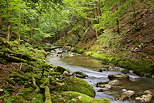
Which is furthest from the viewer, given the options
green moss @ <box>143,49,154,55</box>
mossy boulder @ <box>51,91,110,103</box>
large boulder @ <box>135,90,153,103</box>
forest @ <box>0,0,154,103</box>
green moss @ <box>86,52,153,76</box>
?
green moss @ <box>143,49,154,55</box>

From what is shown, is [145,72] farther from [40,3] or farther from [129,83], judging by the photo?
[40,3]

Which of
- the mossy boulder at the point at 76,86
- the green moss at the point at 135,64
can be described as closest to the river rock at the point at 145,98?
the mossy boulder at the point at 76,86

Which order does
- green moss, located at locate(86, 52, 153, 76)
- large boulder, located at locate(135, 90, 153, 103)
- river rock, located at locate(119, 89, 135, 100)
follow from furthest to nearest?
green moss, located at locate(86, 52, 153, 76) < river rock, located at locate(119, 89, 135, 100) < large boulder, located at locate(135, 90, 153, 103)

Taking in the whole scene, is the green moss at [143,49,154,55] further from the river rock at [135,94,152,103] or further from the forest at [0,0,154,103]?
the river rock at [135,94,152,103]

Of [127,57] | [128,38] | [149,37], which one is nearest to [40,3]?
[127,57]

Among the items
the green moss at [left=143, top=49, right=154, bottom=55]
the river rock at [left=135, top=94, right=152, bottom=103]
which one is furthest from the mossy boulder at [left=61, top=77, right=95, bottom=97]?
the green moss at [left=143, top=49, right=154, bottom=55]

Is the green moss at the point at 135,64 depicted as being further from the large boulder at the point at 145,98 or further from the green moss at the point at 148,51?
the large boulder at the point at 145,98

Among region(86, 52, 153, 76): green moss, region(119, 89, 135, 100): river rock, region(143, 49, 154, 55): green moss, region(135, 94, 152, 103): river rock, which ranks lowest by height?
region(119, 89, 135, 100): river rock

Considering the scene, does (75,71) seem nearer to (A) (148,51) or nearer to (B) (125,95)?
(B) (125,95)

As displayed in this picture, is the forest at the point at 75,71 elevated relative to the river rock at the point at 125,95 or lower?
elevated

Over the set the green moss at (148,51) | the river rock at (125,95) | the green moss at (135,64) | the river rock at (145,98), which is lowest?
the river rock at (125,95)

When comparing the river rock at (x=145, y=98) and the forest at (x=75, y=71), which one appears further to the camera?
the river rock at (x=145, y=98)

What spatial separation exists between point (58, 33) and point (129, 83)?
45847mm

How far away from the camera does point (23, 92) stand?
15.0 feet
